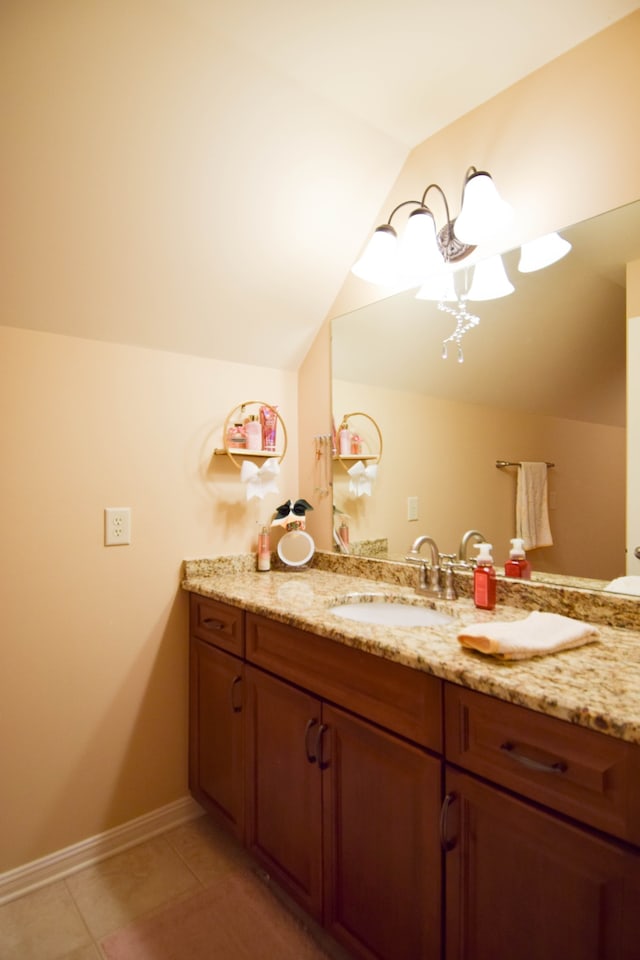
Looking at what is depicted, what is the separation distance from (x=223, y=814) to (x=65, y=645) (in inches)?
31.1

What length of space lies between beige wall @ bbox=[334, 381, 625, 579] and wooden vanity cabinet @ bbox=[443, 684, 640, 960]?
636 mm

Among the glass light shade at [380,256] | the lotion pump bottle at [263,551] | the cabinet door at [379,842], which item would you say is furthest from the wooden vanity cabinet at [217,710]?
the glass light shade at [380,256]

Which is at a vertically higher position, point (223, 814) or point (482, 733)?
point (482, 733)

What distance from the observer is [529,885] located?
83 centimetres

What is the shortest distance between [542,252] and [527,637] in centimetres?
109

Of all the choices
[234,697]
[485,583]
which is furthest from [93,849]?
[485,583]

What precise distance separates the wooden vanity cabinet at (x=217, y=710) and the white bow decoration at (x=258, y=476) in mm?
474

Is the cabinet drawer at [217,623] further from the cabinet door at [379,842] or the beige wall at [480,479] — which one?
the beige wall at [480,479]

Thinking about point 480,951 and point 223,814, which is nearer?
point 480,951

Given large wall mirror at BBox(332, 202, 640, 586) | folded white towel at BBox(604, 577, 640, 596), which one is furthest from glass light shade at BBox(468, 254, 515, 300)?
folded white towel at BBox(604, 577, 640, 596)

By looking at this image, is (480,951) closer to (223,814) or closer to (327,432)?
(223,814)

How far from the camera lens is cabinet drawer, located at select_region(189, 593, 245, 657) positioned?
158 centimetres

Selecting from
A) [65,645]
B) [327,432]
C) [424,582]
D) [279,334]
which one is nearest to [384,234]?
[279,334]

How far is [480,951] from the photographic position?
35.7 inches
